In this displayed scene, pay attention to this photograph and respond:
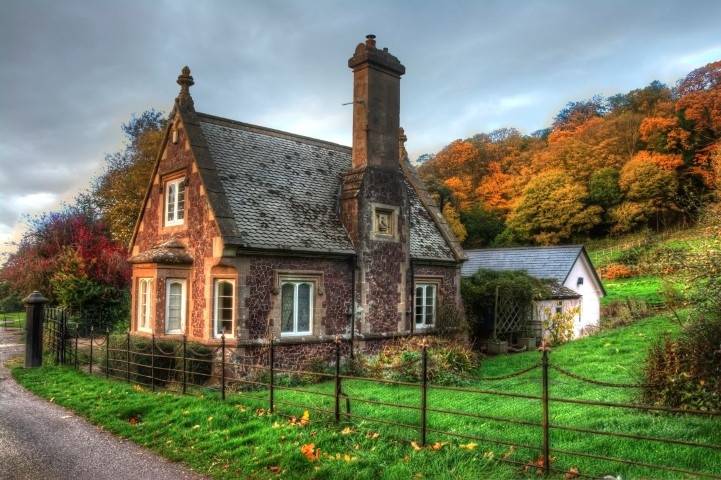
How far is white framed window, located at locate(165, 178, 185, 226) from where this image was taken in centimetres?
1728

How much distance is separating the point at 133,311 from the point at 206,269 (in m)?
4.12

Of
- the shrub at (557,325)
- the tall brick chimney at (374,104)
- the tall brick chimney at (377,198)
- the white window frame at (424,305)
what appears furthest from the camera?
the shrub at (557,325)

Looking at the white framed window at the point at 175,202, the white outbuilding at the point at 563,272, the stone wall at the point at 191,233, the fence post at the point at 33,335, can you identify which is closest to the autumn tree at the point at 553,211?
the white outbuilding at the point at 563,272

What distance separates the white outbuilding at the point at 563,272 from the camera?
2702cm

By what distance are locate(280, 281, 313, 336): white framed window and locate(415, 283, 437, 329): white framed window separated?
4.64m

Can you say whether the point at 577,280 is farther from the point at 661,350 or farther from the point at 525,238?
the point at 525,238

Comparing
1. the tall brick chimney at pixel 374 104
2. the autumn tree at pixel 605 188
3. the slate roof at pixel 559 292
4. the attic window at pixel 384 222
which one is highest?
the autumn tree at pixel 605 188

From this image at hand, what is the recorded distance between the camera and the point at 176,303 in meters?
16.4

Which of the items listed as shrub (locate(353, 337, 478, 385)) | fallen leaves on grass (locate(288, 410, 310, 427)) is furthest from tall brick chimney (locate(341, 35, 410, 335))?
fallen leaves on grass (locate(288, 410, 310, 427))

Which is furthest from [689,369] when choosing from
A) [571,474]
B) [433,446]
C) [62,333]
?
[62,333]

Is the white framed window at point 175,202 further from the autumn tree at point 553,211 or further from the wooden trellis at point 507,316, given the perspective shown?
the autumn tree at point 553,211

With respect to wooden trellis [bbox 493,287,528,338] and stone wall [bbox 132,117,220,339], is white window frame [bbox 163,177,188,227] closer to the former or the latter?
stone wall [bbox 132,117,220,339]

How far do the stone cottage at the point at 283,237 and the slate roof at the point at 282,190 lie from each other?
44 mm

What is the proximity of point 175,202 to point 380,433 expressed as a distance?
11.5 m
